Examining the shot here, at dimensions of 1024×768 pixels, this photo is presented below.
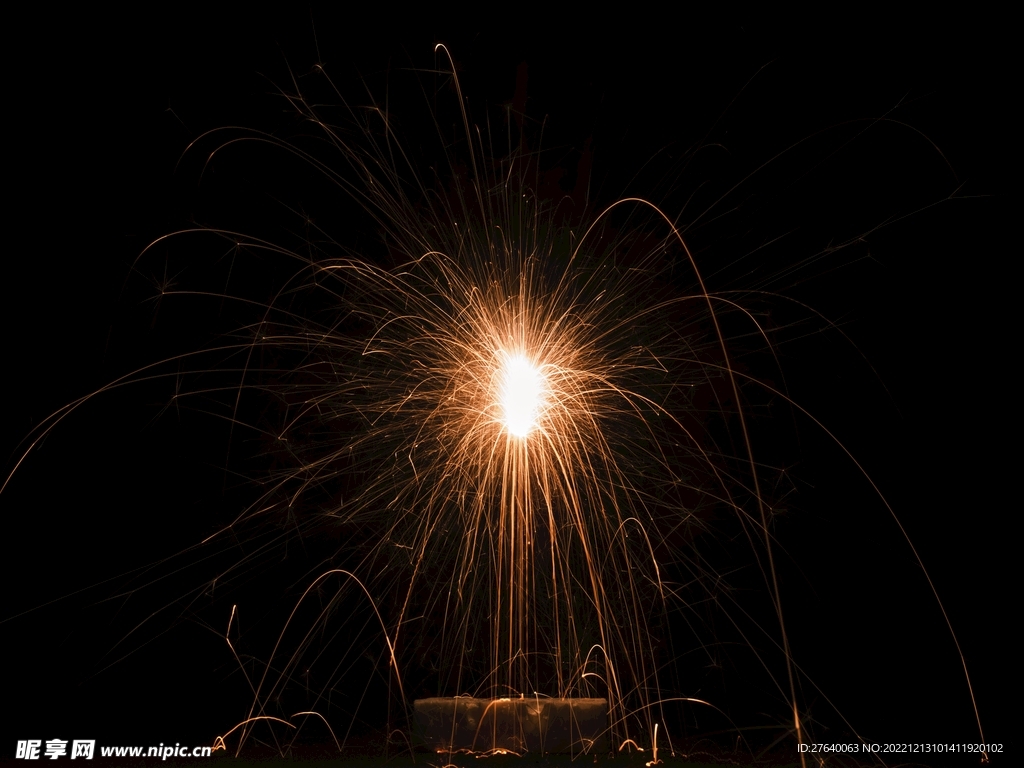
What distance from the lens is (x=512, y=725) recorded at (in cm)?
488

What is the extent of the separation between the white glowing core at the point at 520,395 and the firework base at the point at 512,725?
1.38m

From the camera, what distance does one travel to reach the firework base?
15.9 feet

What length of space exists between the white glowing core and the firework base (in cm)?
138

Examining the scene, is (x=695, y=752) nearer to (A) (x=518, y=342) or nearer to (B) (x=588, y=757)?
(B) (x=588, y=757)

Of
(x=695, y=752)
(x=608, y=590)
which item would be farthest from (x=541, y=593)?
(x=695, y=752)

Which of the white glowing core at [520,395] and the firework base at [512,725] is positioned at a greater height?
the white glowing core at [520,395]

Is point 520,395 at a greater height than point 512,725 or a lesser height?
greater

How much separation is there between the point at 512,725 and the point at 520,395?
1.66m

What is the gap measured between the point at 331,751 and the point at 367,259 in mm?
2638

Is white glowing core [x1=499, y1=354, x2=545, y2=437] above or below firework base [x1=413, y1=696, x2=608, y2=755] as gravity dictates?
above

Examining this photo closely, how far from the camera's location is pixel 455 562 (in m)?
5.57

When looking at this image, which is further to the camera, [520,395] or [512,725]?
[520,395]

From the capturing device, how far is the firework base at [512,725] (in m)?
4.86

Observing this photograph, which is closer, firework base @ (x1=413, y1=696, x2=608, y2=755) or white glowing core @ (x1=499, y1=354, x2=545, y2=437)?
firework base @ (x1=413, y1=696, x2=608, y2=755)
